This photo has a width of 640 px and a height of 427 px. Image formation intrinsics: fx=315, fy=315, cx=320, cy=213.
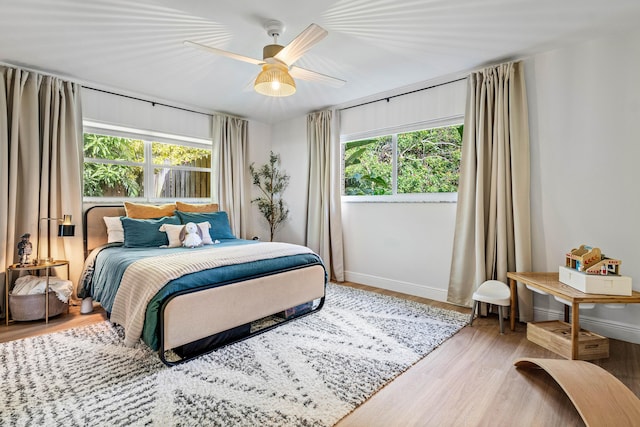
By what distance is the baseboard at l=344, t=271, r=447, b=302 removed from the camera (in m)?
3.53

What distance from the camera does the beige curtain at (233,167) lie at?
182 inches

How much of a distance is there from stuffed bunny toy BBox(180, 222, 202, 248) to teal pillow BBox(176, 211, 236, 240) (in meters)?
0.35

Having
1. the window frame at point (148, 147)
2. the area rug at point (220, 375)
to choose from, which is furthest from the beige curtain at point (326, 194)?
the area rug at point (220, 375)

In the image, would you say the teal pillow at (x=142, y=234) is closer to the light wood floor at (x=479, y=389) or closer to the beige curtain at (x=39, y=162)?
the beige curtain at (x=39, y=162)

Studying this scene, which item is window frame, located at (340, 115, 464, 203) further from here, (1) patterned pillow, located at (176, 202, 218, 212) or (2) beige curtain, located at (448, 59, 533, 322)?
(1) patterned pillow, located at (176, 202, 218, 212)

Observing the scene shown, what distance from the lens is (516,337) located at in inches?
101

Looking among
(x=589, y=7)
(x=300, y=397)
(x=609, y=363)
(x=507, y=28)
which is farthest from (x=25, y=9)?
(x=609, y=363)

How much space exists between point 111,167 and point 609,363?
514cm

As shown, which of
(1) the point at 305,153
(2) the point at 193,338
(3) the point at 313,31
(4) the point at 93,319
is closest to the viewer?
(3) the point at 313,31

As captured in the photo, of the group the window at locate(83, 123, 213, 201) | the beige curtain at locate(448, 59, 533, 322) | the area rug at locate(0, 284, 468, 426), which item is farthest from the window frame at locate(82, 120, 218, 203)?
the beige curtain at locate(448, 59, 533, 322)

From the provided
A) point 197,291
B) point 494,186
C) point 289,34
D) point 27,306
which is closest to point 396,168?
point 494,186

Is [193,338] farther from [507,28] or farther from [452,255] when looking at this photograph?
[507,28]

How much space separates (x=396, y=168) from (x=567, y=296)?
2.28 meters

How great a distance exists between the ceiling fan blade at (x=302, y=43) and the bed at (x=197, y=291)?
5.14ft
